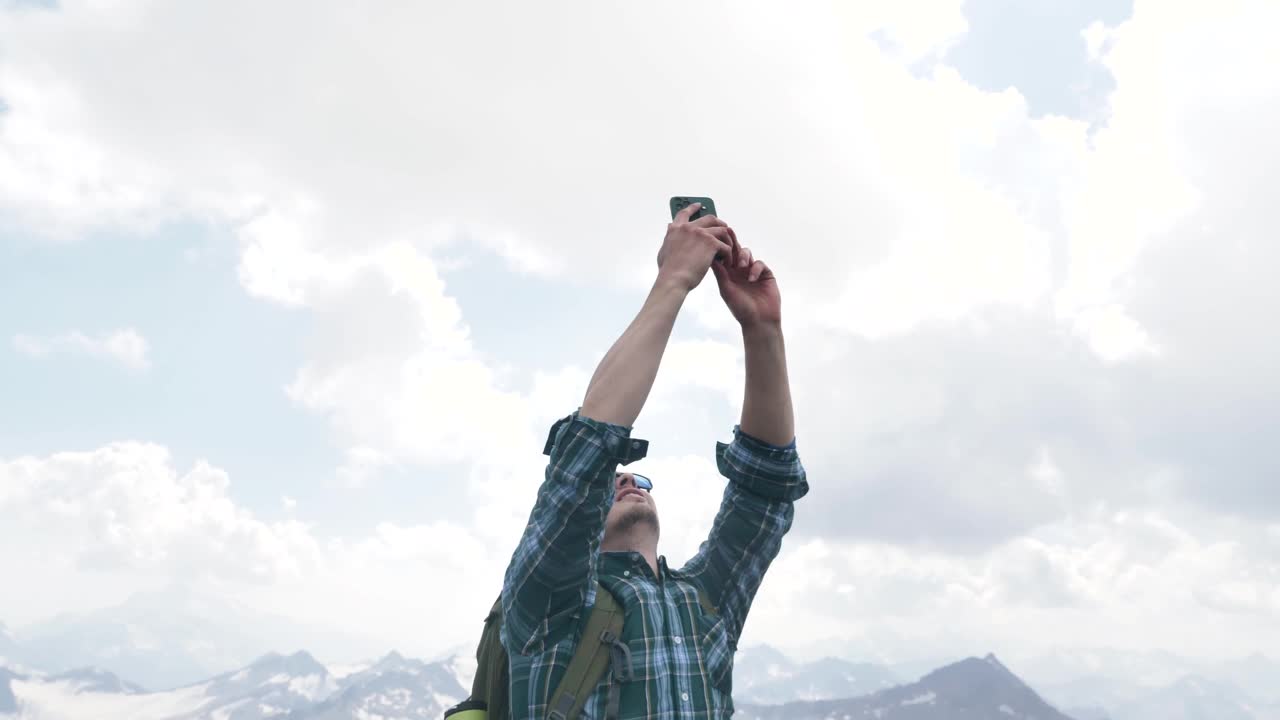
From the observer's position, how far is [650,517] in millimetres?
6156

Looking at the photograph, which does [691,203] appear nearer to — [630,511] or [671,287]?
[671,287]

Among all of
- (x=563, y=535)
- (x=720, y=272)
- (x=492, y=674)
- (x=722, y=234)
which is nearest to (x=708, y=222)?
(x=722, y=234)

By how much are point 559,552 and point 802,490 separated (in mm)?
2033

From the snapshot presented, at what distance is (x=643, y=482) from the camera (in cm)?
671

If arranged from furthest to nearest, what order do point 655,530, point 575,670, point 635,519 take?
1. point 655,530
2. point 635,519
3. point 575,670

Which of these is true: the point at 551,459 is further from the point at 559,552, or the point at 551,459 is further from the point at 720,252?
the point at 720,252

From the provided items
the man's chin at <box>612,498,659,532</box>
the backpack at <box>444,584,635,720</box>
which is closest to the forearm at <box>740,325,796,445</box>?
the man's chin at <box>612,498,659,532</box>

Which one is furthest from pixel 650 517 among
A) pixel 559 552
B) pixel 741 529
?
pixel 559 552

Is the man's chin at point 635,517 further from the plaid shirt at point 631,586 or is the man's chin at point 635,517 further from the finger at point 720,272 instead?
the finger at point 720,272

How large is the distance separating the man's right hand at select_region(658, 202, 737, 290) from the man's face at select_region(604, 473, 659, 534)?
5.16 feet

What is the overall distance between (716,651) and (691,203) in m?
2.80

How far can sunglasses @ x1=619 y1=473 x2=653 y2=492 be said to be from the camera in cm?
662

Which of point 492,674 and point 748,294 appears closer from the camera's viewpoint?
point 492,674

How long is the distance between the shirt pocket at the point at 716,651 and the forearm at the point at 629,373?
5.69 ft
